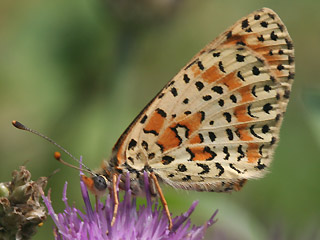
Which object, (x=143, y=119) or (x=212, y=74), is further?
(x=212, y=74)

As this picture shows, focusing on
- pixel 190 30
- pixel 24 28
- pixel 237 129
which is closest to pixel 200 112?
pixel 237 129

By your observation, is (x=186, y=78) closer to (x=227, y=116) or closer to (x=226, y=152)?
(x=227, y=116)

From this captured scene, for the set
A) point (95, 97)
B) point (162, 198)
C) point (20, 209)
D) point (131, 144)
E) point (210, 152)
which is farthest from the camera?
point (95, 97)

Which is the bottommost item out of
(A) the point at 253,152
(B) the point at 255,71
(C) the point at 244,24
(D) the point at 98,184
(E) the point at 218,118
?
(D) the point at 98,184

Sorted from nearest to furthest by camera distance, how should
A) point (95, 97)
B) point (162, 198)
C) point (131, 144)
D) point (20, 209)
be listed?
point (20, 209) < point (162, 198) < point (131, 144) < point (95, 97)

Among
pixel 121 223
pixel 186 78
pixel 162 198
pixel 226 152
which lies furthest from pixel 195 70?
pixel 121 223

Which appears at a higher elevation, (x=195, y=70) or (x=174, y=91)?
(x=195, y=70)

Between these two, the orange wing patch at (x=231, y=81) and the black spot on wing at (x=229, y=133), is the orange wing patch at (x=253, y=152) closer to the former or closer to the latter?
the black spot on wing at (x=229, y=133)
